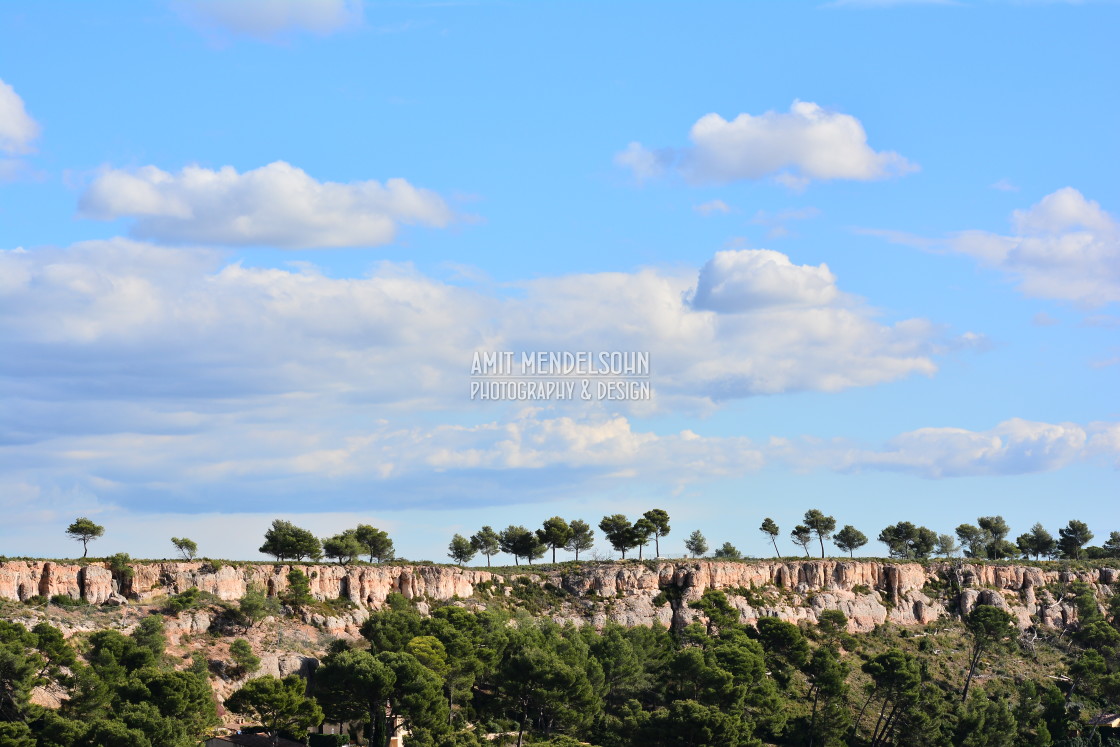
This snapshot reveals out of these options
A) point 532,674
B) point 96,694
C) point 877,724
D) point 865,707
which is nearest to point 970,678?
point 865,707

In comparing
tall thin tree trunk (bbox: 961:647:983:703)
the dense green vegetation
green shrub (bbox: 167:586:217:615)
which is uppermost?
green shrub (bbox: 167:586:217:615)

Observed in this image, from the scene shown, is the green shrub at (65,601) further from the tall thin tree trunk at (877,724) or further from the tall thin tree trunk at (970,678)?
the tall thin tree trunk at (970,678)

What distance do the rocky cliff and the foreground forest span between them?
0.84m

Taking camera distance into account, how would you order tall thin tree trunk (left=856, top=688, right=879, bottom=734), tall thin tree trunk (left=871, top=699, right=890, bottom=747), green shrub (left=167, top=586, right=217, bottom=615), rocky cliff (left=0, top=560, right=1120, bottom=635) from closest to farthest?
green shrub (left=167, top=586, right=217, bottom=615) < rocky cliff (left=0, top=560, right=1120, bottom=635) < tall thin tree trunk (left=871, top=699, right=890, bottom=747) < tall thin tree trunk (left=856, top=688, right=879, bottom=734)

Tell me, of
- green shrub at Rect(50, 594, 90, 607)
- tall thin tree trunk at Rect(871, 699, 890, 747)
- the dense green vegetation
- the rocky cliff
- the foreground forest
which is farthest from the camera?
tall thin tree trunk at Rect(871, 699, 890, 747)

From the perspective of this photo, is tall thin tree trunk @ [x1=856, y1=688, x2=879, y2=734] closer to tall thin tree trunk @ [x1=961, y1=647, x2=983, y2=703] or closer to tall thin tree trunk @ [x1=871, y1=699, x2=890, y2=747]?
tall thin tree trunk @ [x1=871, y1=699, x2=890, y2=747]

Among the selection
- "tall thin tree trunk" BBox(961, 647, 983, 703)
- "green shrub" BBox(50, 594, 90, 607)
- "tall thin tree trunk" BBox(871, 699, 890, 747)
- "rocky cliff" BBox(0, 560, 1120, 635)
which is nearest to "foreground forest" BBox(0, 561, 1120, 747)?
"green shrub" BBox(50, 594, 90, 607)

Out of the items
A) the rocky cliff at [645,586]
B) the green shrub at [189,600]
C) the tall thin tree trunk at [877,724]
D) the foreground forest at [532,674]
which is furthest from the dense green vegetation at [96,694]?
the tall thin tree trunk at [877,724]

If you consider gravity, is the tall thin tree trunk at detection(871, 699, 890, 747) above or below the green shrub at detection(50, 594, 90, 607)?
below

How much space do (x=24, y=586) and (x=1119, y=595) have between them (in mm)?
156797

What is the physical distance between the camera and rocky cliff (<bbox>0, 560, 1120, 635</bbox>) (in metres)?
125

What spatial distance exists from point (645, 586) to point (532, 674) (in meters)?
54.4

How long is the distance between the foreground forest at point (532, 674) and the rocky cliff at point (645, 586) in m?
0.84

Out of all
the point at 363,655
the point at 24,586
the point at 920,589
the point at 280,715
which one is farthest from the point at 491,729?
the point at 920,589
